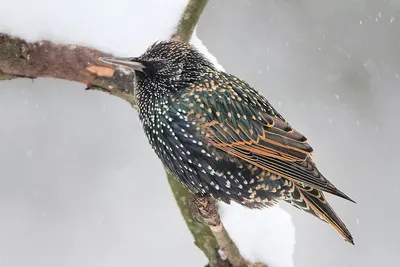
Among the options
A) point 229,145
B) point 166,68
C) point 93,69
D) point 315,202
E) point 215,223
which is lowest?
point 315,202

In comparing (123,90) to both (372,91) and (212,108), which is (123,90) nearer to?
(212,108)

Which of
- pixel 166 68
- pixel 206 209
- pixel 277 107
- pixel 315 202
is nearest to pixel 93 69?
pixel 166 68

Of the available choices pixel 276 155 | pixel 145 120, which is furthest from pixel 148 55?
pixel 276 155

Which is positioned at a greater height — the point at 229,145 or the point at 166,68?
the point at 166,68

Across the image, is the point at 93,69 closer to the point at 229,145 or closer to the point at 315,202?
the point at 229,145

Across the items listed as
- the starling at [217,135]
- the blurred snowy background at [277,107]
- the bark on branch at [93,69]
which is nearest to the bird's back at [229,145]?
the starling at [217,135]

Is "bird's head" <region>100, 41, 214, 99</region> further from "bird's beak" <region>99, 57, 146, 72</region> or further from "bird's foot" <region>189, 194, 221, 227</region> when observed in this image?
"bird's foot" <region>189, 194, 221, 227</region>

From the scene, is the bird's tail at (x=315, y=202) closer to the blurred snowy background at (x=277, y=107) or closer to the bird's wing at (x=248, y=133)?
the bird's wing at (x=248, y=133)
